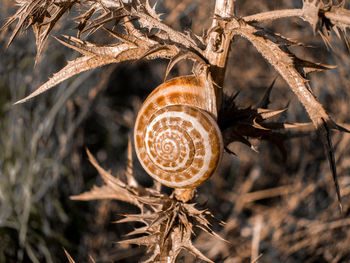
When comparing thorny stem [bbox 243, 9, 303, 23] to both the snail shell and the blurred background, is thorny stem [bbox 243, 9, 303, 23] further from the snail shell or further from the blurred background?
the blurred background

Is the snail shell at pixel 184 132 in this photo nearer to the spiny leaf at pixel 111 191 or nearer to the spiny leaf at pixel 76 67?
the spiny leaf at pixel 76 67

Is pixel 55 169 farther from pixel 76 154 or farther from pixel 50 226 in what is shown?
pixel 50 226

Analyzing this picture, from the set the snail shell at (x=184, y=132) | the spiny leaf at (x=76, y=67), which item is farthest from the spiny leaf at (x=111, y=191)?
the spiny leaf at (x=76, y=67)

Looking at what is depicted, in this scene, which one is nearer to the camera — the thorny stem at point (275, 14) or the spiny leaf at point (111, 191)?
the thorny stem at point (275, 14)

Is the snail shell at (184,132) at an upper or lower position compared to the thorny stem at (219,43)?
lower

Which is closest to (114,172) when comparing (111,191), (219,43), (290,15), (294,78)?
(111,191)

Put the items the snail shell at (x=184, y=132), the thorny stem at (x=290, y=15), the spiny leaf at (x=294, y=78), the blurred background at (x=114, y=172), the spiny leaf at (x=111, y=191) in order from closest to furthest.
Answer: the thorny stem at (x=290, y=15) < the spiny leaf at (x=294, y=78) < the snail shell at (x=184, y=132) < the spiny leaf at (x=111, y=191) < the blurred background at (x=114, y=172)


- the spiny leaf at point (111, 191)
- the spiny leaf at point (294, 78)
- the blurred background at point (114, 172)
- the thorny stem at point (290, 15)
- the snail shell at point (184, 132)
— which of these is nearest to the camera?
the thorny stem at point (290, 15)

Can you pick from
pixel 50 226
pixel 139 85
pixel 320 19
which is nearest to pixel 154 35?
pixel 320 19
